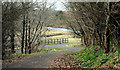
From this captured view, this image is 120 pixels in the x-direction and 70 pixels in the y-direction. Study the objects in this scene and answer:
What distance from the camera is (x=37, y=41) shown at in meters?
19.3

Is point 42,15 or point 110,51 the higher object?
point 42,15

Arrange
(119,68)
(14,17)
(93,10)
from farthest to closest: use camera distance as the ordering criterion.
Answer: (14,17), (93,10), (119,68)

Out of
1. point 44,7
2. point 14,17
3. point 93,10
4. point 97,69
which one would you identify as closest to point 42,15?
point 44,7

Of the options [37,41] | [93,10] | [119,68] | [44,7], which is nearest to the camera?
[119,68]

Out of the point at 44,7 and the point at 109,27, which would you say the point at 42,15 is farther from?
the point at 109,27

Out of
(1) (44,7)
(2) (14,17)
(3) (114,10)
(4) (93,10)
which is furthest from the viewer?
(1) (44,7)

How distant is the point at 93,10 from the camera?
782cm

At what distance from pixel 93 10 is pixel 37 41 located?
12.8m

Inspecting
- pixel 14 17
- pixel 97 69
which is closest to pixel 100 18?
pixel 97 69

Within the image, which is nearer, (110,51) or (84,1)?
(110,51)

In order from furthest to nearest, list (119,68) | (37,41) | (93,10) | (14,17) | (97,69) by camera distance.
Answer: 1. (37,41)
2. (14,17)
3. (93,10)
4. (97,69)
5. (119,68)

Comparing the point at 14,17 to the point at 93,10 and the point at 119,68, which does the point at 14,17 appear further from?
the point at 119,68

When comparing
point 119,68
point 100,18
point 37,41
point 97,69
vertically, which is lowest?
point 37,41

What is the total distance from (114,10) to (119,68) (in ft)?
10.1
